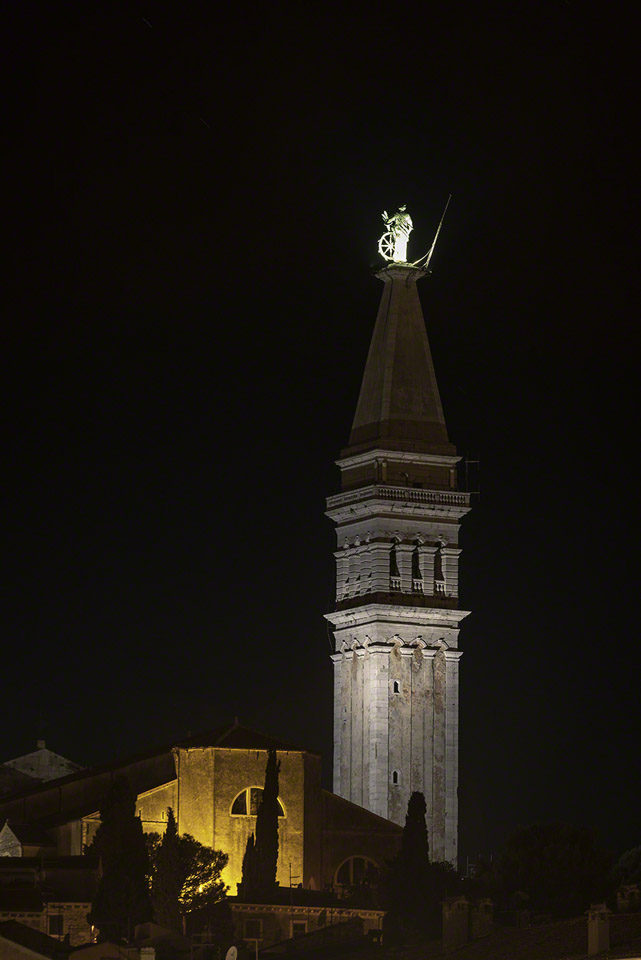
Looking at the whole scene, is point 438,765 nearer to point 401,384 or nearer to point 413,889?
point 401,384

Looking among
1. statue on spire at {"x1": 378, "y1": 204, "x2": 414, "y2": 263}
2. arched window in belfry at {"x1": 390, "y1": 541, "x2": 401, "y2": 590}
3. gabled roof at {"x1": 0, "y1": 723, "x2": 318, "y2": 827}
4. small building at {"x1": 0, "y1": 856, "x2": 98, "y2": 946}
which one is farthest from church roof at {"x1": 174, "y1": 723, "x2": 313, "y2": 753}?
statue on spire at {"x1": 378, "y1": 204, "x2": 414, "y2": 263}

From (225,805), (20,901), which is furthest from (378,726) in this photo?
(20,901)

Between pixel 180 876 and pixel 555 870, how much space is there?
37.0ft

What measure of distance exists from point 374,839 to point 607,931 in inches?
1168

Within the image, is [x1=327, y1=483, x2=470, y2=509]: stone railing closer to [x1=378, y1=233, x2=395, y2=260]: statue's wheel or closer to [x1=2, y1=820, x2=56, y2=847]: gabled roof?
[x1=378, y1=233, x2=395, y2=260]: statue's wheel

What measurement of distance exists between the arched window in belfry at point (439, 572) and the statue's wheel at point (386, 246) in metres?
11.4

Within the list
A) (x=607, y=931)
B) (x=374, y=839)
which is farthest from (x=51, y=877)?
(x=607, y=931)

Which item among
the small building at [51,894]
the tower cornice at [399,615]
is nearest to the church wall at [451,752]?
the tower cornice at [399,615]

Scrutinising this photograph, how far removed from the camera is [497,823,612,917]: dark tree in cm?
9619

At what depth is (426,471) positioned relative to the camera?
121 metres

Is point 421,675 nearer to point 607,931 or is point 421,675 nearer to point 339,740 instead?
point 339,740

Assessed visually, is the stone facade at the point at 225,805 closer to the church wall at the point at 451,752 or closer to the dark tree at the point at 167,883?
the dark tree at the point at 167,883

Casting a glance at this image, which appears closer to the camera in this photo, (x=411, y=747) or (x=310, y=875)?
(x=310, y=875)

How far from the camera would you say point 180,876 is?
9750 cm
